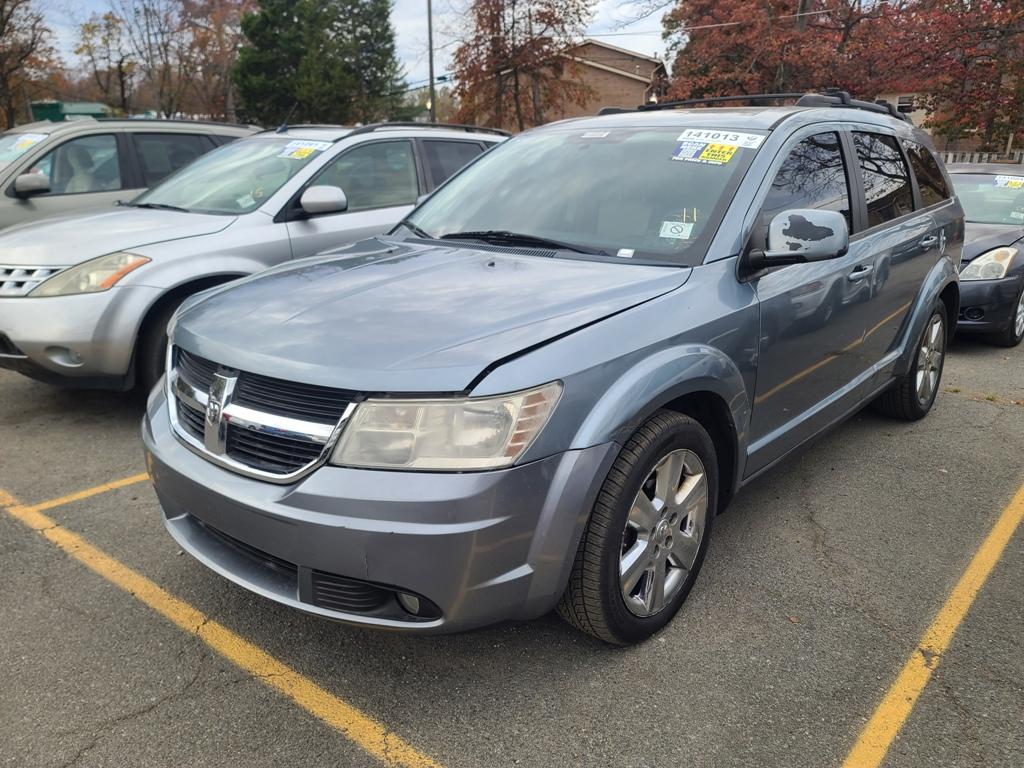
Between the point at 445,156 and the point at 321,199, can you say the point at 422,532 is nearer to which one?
the point at 321,199

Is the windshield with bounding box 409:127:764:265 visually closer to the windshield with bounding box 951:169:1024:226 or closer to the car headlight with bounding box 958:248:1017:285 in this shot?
the car headlight with bounding box 958:248:1017:285

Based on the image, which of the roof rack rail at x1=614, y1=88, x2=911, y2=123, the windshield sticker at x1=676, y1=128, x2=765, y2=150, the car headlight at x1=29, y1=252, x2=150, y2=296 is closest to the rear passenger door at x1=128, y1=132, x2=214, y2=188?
the car headlight at x1=29, y1=252, x2=150, y2=296

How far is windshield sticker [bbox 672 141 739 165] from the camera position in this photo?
3045mm

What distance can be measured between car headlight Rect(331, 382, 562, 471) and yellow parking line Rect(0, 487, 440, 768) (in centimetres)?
80

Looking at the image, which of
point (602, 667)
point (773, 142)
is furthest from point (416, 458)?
point (773, 142)

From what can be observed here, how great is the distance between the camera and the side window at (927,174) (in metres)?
4.39

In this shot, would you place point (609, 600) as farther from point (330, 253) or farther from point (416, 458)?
point (330, 253)

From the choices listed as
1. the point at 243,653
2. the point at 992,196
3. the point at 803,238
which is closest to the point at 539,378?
the point at 803,238

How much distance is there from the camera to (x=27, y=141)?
6801mm

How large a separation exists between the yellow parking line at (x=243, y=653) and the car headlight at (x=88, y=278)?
4.21 ft

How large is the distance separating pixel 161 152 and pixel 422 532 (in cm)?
632

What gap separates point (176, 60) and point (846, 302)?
38.3 meters

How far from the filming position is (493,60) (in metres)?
23.0

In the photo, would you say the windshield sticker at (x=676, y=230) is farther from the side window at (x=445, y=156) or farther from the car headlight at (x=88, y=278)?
the side window at (x=445, y=156)
